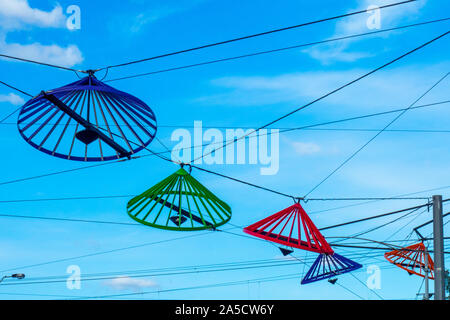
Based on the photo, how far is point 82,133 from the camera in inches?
552

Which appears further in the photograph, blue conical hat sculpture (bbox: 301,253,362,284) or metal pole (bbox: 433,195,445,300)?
blue conical hat sculpture (bbox: 301,253,362,284)

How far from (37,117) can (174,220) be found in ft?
17.5

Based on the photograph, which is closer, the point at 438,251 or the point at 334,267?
the point at 438,251

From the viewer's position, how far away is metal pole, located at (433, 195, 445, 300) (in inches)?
581

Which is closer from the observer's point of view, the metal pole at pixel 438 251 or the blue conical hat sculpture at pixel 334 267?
the metal pole at pixel 438 251

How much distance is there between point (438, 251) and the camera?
15.2 meters

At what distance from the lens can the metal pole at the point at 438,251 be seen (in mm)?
14766

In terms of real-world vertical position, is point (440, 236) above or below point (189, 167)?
below

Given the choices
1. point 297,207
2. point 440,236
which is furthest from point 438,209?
point 297,207
